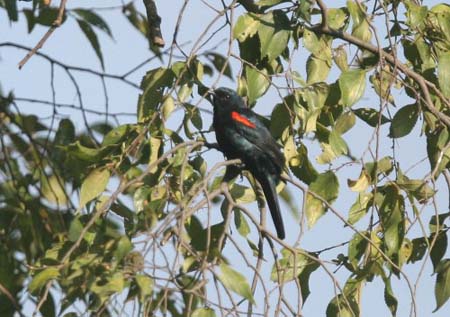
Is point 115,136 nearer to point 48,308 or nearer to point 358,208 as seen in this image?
point 48,308

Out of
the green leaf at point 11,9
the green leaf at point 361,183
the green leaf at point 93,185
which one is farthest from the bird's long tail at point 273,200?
the green leaf at point 11,9

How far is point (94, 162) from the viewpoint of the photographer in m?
4.34

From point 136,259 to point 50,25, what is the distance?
1.82 meters

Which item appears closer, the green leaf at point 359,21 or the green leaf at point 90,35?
the green leaf at point 359,21

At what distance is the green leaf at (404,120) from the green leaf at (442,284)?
0.49 m

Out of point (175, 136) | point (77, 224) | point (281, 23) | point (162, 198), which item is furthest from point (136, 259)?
point (281, 23)

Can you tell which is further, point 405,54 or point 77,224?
point 405,54

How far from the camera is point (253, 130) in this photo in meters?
5.54

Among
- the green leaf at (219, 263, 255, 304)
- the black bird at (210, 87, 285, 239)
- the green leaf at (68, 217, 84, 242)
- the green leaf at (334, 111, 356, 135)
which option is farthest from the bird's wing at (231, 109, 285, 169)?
the green leaf at (219, 263, 255, 304)

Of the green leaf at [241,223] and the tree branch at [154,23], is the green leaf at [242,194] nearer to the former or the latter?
the green leaf at [241,223]

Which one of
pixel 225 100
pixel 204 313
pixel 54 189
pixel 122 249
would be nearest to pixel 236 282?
pixel 204 313

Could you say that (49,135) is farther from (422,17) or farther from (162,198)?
(422,17)

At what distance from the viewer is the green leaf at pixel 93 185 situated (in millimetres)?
4184

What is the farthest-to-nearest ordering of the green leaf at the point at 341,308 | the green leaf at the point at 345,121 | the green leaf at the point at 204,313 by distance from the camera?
the green leaf at the point at 345,121 < the green leaf at the point at 341,308 < the green leaf at the point at 204,313
